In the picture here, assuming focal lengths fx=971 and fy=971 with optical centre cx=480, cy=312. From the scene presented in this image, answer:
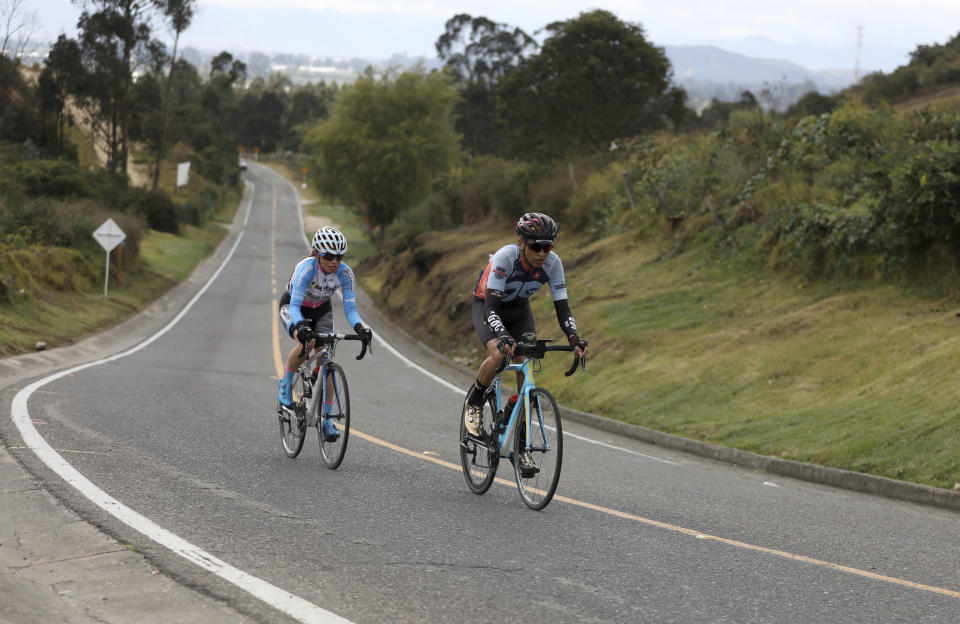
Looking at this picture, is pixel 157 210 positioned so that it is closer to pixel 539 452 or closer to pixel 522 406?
pixel 522 406

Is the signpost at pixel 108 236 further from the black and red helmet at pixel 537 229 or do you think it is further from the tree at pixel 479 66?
the tree at pixel 479 66

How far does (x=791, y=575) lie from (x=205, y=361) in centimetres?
1728

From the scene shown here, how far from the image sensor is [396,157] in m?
64.6

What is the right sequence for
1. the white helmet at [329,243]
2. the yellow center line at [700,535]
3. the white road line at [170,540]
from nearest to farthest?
the white road line at [170,540], the yellow center line at [700,535], the white helmet at [329,243]

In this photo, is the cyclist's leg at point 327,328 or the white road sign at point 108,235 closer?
the cyclist's leg at point 327,328

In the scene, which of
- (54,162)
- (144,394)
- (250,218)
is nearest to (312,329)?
(144,394)

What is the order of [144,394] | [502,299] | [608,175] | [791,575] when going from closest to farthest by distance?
[791,575] < [502,299] < [144,394] < [608,175]

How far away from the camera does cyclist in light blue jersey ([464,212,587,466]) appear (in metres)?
7.40

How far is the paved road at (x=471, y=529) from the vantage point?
17.5ft

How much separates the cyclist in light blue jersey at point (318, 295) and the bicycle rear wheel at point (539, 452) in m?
1.68

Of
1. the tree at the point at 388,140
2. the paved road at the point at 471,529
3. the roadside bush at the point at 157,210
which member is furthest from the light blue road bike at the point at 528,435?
the roadside bush at the point at 157,210

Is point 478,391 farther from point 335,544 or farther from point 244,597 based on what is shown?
point 244,597

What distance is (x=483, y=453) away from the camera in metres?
8.16

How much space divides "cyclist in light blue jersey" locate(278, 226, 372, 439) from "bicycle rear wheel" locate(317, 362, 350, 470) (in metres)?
0.07
